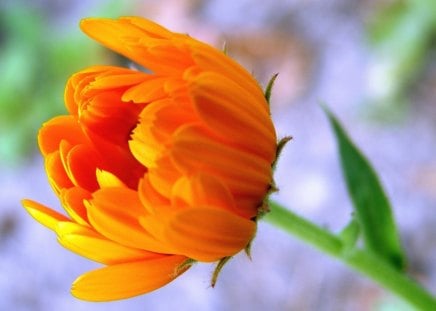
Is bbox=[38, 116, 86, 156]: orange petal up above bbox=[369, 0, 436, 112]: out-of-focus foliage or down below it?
above

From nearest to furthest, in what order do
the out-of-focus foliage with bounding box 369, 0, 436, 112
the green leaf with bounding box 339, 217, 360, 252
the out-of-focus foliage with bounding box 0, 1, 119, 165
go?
the green leaf with bounding box 339, 217, 360, 252 < the out-of-focus foliage with bounding box 369, 0, 436, 112 < the out-of-focus foliage with bounding box 0, 1, 119, 165

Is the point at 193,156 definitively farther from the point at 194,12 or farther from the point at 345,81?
the point at 194,12

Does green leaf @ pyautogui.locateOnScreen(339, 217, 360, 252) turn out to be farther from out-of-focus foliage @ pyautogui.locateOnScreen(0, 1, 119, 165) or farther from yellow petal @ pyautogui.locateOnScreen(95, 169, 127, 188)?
out-of-focus foliage @ pyautogui.locateOnScreen(0, 1, 119, 165)

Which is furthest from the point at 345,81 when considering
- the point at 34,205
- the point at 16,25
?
the point at 34,205

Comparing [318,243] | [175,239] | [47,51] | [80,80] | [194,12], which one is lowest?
[47,51]

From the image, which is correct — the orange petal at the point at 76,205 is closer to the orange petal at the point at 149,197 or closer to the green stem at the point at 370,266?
the orange petal at the point at 149,197

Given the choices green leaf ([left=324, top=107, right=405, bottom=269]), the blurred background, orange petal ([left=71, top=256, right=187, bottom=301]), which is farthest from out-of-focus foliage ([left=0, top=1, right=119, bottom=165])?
orange petal ([left=71, top=256, right=187, bottom=301])

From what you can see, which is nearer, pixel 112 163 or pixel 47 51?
pixel 112 163
